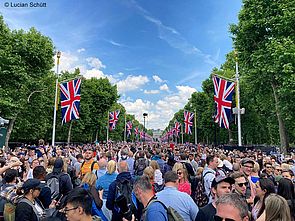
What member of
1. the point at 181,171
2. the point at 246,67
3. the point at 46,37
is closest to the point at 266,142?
the point at 246,67

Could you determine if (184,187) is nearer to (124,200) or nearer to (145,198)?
(124,200)

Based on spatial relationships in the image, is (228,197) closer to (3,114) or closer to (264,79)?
(264,79)

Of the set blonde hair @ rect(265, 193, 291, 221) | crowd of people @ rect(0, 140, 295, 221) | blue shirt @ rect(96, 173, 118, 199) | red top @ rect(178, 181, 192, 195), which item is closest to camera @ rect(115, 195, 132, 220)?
crowd of people @ rect(0, 140, 295, 221)

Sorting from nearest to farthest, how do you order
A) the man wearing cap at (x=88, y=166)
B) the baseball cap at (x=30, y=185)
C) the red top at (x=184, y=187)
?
the baseball cap at (x=30, y=185) < the red top at (x=184, y=187) < the man wearing cap at (x=88, y=166)

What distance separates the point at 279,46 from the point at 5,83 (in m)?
24.4

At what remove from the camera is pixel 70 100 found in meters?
19.7

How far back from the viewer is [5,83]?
2567 centimetres

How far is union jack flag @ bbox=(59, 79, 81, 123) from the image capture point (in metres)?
19.6

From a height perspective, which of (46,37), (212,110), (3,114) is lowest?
(3,114)

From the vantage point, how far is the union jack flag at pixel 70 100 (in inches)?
771

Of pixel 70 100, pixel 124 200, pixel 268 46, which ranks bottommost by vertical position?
pixel 124 200

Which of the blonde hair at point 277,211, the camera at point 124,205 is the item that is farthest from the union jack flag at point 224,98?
the blonde hair at point 277,211

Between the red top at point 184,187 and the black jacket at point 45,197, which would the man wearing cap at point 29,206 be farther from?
the red top at point 184,187

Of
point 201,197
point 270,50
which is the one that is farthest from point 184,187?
point 270,50
